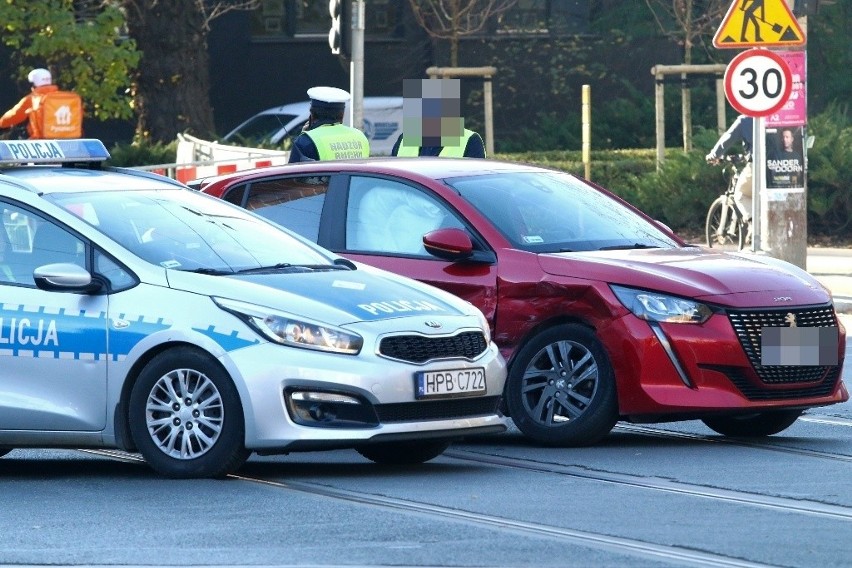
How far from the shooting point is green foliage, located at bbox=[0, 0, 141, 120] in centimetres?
2756

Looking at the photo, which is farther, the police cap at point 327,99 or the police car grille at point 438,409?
the police cap at point 327,99

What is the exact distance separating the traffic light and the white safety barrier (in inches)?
70.9

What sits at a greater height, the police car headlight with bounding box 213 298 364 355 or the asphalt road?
the police car headlight with bounding box 213 298 364 355

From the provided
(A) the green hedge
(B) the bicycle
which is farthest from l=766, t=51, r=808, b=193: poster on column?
(A) the green hedge

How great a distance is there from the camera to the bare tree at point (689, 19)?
109ft

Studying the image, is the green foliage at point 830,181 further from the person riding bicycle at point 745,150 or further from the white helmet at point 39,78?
the white helmet at point 39,78

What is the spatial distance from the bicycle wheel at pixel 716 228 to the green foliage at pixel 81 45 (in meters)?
9.77

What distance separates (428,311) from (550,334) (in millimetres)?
1148

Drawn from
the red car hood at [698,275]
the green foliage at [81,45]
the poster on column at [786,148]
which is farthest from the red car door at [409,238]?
the green foliage at [81,45]

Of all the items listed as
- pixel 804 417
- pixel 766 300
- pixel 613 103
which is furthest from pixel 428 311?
pixel 613 103

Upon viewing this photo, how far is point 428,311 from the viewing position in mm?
8586

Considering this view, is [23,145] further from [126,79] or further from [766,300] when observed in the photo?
[126,79]

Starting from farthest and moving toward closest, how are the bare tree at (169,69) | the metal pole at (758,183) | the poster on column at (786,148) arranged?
the bare tree at (169,69), the poster on column at (786,148), the metal pole at (758,183)

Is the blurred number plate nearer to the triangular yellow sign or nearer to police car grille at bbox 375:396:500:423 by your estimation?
police car grille at bbox 375:396:500:423
